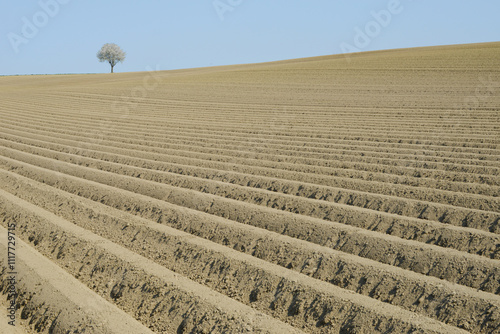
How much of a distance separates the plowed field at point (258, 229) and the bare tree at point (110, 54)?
178ft

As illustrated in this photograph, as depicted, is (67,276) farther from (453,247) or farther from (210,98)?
(210,98)

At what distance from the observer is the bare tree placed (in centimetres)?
6022

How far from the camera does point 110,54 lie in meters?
60.2

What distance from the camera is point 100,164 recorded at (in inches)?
273

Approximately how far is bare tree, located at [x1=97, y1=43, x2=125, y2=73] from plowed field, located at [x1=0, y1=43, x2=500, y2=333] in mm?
54168

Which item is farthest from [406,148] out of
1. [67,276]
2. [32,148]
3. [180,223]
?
[32,148]

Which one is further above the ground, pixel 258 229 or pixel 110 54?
pixel 110 54

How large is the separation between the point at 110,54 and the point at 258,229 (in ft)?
200

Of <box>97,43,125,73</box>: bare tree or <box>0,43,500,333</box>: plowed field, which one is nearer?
<box>0,43,500,333</box>: plowed field

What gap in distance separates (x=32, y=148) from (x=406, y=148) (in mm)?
6423

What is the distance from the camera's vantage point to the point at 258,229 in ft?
13.6

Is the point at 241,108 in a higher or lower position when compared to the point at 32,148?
higher

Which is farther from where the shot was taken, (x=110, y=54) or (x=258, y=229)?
(x=110, y=54)

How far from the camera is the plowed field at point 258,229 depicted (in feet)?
9.67
